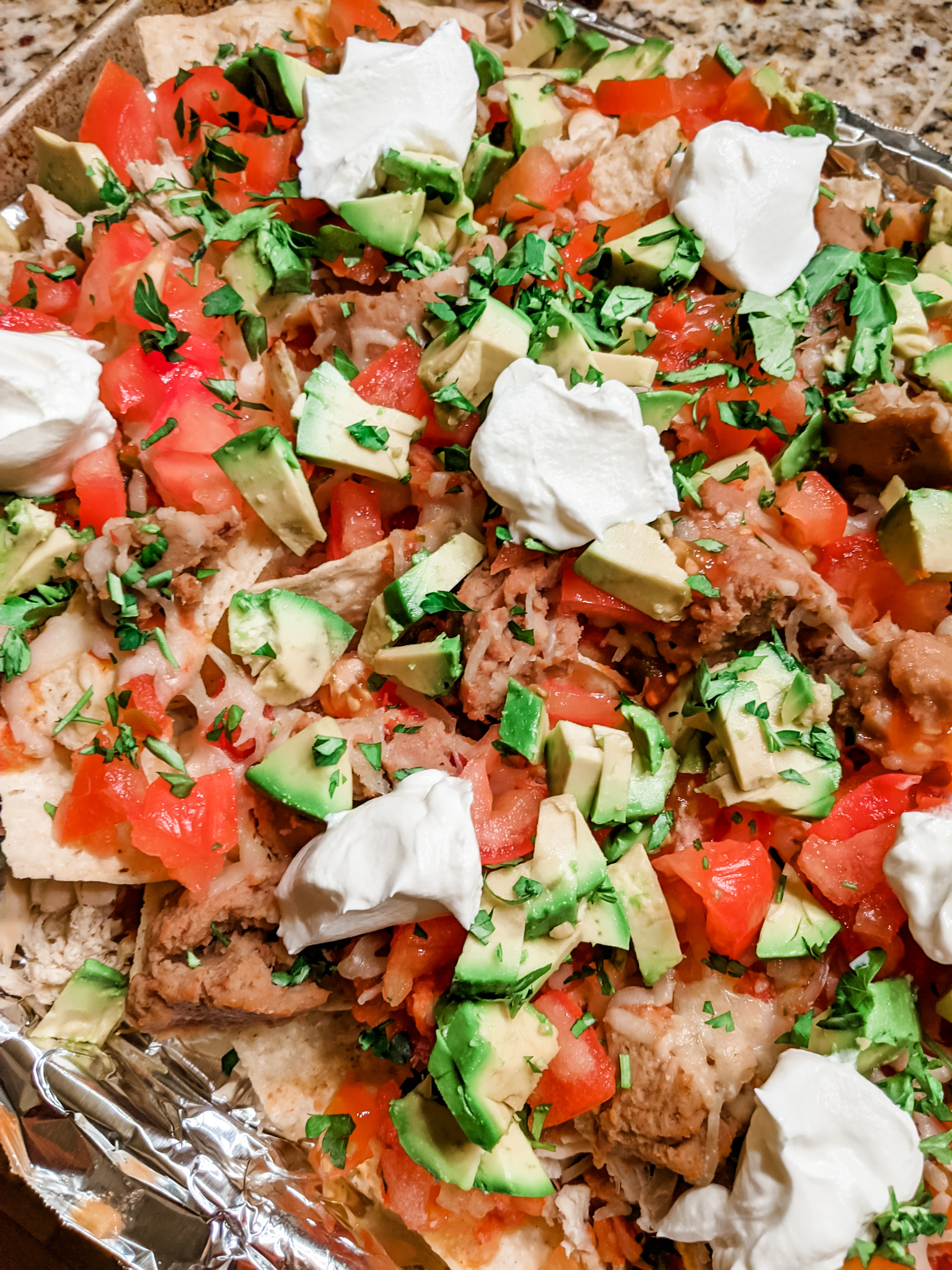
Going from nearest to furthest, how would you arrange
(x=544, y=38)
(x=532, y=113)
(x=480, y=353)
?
(x=480, y=353)
(x=532, y=113)
(x=544, y=38)

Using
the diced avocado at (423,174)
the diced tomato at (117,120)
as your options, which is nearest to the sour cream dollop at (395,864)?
the diced avocado at (423,174)

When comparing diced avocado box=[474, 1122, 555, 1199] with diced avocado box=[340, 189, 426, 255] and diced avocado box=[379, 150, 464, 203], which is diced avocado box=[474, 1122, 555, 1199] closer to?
diced avocado box=[340, 189, 426, 255]

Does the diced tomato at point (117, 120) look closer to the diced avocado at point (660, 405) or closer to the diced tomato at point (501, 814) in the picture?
the diced avocado at point (660, 405)

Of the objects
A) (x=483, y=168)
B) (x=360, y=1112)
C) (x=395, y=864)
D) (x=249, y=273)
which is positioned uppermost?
(x=483, y=168)

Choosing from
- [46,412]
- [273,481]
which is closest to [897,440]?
[273,481]

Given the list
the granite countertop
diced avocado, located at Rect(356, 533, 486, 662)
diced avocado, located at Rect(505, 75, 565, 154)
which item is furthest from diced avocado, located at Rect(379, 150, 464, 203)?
the granite countertop

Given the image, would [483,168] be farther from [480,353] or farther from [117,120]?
[117,120]
